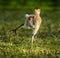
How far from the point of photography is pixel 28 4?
20.6 meters

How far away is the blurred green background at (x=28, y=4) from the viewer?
19609 mm

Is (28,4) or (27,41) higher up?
(28,4)

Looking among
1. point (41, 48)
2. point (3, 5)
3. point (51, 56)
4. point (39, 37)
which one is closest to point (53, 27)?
point (39, 37)

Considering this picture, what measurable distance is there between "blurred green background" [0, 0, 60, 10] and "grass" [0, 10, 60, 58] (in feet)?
13.9

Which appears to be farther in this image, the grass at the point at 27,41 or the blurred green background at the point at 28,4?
the blurred green background at the point at 28,4

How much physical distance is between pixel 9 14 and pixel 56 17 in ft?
6.70

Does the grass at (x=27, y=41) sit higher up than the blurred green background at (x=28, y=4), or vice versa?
→ the blurred green background at (x=28, y=4)

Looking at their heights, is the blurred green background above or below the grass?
above

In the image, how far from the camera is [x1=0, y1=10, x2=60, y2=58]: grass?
28.7 feet

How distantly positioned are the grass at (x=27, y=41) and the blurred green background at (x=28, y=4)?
4.24 metres

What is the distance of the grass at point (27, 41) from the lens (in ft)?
28.7

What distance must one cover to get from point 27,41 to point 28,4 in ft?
34.4

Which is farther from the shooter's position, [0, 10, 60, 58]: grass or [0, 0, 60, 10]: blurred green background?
[0, 0, 60, 10]: blurred green background

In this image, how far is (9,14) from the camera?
16953 millimetres
